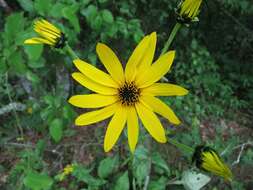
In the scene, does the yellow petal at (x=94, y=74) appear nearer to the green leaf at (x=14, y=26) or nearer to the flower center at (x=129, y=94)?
the flower center at (x=129, y=94)

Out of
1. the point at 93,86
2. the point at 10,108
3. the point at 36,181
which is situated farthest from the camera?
the point at 10,108

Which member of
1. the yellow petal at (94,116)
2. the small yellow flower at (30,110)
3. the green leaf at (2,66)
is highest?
the yellow petal at (94,116)

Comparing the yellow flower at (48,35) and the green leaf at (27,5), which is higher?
the yellow flower at (48,35)

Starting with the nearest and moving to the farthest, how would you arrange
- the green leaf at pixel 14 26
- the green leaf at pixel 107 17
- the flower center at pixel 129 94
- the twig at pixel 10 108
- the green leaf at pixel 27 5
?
1. the flower center at pixel 129 94
2. the green leaf at pixel 14 26
3. the green leaf at pixel 27 5
4. the green leaf at pixel 107 17
5. the twig at pixel 10 108

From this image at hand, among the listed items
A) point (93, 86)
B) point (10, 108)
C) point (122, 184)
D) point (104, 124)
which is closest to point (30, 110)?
point (10, 108)

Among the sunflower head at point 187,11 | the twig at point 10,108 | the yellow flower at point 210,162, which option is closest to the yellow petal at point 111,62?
the sunflower head at point 187,11

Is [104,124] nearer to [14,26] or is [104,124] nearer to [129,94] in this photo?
[14,26]

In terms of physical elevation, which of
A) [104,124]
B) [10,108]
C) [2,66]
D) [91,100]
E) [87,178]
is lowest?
[104,124]

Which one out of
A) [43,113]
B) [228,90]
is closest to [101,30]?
[43,113]
